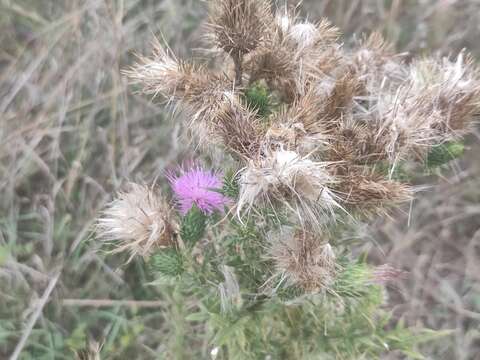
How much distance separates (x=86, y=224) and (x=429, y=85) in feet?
5.00

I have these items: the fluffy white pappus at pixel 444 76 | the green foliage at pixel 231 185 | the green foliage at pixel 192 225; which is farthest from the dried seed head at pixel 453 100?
the green foliage at pixel 192 225

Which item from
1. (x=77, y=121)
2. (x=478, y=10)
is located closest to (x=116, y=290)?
(x=77, y=121)

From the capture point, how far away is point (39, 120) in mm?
2502

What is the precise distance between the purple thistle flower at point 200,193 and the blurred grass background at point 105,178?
2.47 ft

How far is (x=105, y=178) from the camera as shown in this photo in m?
2.53

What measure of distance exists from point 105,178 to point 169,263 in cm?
129

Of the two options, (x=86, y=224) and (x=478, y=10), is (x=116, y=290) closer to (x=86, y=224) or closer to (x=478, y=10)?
(x=86, y=224)

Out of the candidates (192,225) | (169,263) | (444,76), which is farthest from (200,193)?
(444,76)

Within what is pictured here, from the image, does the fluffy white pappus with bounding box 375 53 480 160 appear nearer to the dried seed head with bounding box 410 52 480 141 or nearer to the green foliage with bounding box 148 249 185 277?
the dried seed head with bounding box 410 52 480 141

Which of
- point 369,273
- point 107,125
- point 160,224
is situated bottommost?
point 107,125

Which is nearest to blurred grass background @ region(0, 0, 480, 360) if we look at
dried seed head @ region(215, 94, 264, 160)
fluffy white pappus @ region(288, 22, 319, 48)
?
fluffy white pappus @ region(288, 22, 319, 48)

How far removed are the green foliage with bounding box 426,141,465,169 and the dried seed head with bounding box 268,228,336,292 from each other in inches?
16.7

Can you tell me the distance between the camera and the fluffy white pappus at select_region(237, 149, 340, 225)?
1083 mm

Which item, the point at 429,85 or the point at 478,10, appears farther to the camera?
the point at 478,10
